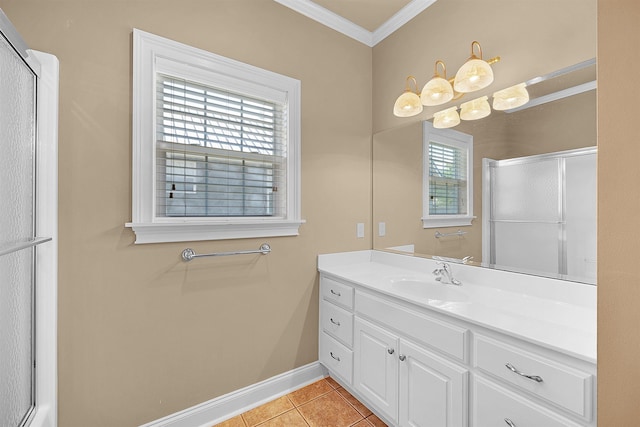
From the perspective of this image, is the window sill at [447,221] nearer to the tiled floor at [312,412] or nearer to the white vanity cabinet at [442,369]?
the white vanity cabinet at [442,369]

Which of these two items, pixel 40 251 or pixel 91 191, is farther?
pixel 91 191

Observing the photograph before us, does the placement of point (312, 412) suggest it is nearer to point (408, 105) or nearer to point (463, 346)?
point (463, 346)

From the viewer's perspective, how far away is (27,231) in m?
1.15

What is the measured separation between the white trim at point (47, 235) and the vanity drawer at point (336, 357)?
1.42 meters

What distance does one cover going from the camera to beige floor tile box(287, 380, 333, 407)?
187cm

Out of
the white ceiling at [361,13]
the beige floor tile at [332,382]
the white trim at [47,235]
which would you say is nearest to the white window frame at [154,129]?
the white trim at [47,235]

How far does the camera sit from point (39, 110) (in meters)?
1.22

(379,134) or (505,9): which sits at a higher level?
(505,9)

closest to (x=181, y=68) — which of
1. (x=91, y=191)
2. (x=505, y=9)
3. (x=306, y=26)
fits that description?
(x=91, y=191)

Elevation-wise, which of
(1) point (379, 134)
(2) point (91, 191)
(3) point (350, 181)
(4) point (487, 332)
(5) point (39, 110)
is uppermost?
(1) point (379, 134)

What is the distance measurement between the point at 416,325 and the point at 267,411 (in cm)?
112

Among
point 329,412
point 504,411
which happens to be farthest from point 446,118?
point 329,412

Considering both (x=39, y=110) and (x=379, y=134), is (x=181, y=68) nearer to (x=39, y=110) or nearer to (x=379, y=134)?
(x=39, y=110)

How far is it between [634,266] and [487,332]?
32.9 inches
